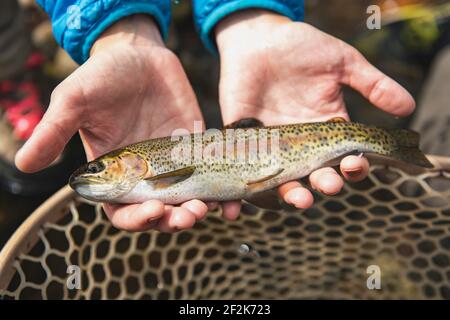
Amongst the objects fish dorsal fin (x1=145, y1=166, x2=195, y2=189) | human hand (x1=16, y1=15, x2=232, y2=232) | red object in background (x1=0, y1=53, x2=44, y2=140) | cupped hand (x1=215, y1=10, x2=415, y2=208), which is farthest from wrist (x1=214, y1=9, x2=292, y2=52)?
red object in background (x1=0, y1=53, x2=44, y2=140)

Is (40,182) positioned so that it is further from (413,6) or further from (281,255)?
(413,6)

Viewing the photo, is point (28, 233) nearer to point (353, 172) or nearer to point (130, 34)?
point (130, 34)

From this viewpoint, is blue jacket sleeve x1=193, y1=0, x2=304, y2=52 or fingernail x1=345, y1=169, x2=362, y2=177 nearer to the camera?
fingernail x1=345, y1=169, x2=362, y2=177

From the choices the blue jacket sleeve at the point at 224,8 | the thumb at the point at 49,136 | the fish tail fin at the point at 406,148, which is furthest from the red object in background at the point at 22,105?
the fish tail fin at the point at 406,148

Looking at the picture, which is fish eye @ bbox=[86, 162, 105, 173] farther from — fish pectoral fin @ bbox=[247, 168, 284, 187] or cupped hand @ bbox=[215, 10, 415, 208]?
cupped hand @ bbox=[215, 10, 415, 208]

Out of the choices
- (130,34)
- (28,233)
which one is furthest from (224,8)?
(28,233)

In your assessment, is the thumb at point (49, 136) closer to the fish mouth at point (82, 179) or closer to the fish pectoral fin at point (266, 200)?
the fish mouth at point (82, 179)
